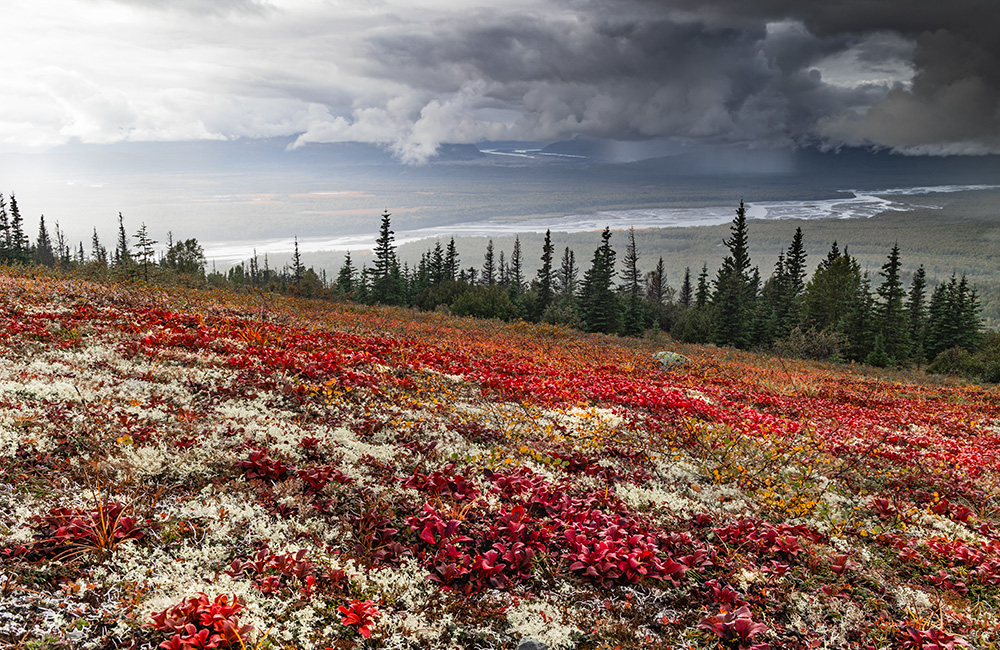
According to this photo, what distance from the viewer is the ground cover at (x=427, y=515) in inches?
193

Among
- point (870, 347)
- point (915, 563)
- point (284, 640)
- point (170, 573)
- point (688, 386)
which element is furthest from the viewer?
point (870, 347)

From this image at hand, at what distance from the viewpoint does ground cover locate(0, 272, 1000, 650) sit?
193 inches

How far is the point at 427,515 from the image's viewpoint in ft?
21.2

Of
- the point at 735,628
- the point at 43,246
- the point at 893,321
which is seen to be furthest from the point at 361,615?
the point at 43,246

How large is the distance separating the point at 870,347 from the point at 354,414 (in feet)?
251

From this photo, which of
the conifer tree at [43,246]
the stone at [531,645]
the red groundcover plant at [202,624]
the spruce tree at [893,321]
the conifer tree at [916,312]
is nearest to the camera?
the red groundcover plant at [202,624]

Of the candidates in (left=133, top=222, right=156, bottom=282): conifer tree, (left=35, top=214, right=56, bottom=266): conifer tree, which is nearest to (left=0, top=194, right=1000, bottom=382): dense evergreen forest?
(left=133, top=222, right=156, bottom=282): conifer tree

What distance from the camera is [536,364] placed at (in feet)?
62.2

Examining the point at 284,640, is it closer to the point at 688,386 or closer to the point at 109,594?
the point at 109,594

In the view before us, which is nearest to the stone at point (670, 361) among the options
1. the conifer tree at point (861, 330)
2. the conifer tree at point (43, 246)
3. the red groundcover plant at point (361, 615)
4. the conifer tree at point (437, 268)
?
the red groundcover plant at point (361, 615)

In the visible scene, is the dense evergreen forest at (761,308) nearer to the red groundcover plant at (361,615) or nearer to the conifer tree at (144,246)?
the conifer tree at (144,246)

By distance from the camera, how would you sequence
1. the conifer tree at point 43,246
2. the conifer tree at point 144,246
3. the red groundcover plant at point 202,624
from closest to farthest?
the red groundcover plant at point 202,624 → the conifer tree at point 144,246 → the conifer tree at point 43,246

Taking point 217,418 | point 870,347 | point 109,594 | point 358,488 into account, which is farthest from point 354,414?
point 870,347

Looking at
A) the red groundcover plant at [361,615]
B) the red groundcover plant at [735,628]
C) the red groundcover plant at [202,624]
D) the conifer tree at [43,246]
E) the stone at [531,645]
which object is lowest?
the red groundcover plant at [735,628]
